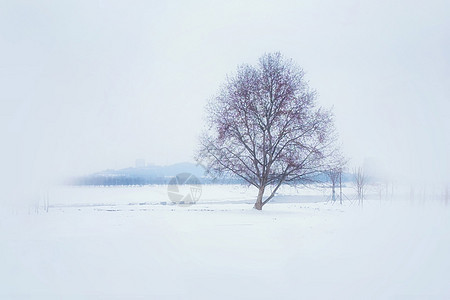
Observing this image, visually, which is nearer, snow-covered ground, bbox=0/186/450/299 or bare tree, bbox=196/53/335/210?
snow-covered ground, bbox=0/186/450/299

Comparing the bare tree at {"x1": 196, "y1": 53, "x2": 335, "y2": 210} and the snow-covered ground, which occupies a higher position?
the bare tree at {"x1": 196, "y1": 53, "x2": 335, "y2": 210}

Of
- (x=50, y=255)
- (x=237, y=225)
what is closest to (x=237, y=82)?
(x=237, y=225)

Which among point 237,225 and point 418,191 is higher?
point 418,191

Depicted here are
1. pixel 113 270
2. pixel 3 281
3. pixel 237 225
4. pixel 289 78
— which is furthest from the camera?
pixel 289 78

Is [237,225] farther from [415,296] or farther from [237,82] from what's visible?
[237,82]

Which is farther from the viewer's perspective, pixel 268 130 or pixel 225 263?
pixel 268 130

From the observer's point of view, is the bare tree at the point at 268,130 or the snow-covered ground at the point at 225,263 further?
the bare tree at the point at 268,130

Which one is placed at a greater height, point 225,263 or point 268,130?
point 268,130

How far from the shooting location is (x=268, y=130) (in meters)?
19.6

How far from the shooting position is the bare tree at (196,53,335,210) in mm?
19328

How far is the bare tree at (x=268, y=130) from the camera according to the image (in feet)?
63.4

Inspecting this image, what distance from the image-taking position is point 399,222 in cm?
1109

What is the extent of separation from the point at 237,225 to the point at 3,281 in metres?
7.94

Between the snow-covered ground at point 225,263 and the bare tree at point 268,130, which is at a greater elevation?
the bare tree at point 268,130
